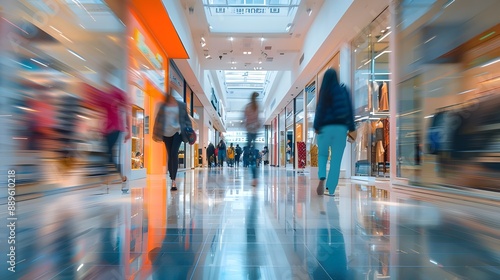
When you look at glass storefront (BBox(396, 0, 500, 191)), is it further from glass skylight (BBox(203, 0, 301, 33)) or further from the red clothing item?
the red clothing item

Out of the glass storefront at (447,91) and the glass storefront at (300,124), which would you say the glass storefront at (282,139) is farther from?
the glass storefront at (447,91)

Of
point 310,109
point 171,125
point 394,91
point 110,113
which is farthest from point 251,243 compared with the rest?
point 310,109

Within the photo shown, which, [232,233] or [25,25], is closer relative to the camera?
[232,233]

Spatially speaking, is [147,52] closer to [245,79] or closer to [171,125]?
[171,125]

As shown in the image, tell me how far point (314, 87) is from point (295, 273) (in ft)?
39.9

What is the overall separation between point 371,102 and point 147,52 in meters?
6.36

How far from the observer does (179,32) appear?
8.37 meters

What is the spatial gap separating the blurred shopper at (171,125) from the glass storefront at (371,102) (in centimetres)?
563

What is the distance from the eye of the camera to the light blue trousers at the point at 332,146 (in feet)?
13.4

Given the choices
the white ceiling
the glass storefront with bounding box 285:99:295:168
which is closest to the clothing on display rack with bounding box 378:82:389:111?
the white ceiling

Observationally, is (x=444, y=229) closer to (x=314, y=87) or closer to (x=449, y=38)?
(x=449, y=38)

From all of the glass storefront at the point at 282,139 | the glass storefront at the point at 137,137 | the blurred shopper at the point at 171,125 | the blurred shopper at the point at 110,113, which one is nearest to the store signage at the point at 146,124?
the glass storefront at the point at 137,137

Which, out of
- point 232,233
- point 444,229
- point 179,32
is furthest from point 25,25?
point 179,32

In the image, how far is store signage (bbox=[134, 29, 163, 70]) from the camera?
22.4ft
